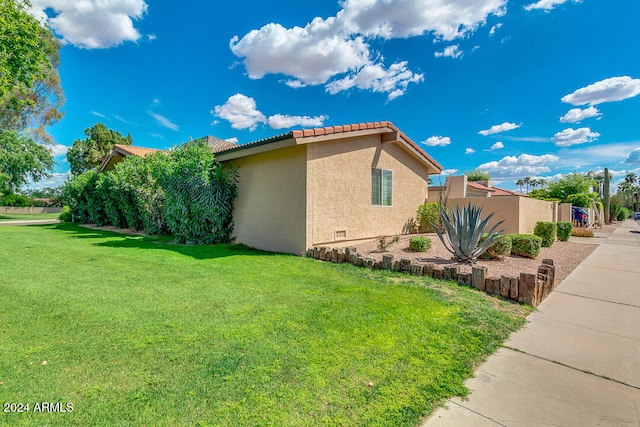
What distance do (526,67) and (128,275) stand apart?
1860cm

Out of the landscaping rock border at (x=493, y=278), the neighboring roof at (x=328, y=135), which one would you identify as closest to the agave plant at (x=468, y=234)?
the landscaping rock border at (x=493, y=278)

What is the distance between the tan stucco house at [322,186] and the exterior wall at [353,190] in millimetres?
30

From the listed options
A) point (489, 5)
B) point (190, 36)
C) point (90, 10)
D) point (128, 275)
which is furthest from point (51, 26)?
point (489, 5)

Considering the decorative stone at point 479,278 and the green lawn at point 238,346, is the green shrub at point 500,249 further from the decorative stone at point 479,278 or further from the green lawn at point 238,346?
the green lawn at point 238,346

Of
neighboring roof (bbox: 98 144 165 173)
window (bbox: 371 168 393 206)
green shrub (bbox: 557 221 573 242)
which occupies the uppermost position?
neighboring roof (bbox: 98 144 165 173)

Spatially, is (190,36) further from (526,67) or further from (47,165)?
(47,165)

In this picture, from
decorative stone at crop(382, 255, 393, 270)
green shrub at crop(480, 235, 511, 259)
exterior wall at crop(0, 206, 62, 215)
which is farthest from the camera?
exterior wall at crop(0, 206, 62, 215)

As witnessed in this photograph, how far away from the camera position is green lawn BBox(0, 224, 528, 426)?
7.50 feet

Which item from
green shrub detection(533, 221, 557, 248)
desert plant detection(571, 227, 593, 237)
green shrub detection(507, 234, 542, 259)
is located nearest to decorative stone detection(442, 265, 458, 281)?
green shrub detection(507, 234, 542, 259)

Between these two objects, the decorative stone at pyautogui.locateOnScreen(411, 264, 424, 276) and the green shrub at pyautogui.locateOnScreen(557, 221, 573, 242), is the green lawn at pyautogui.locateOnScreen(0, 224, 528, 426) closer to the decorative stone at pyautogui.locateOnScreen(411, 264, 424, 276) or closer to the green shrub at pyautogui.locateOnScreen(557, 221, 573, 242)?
the decorative stone at pyautogui.locateOnScreen(411, 264, 424, 276)

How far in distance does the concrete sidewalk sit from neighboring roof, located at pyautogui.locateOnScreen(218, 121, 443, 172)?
6.50 m

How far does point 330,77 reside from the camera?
17422 millimetres

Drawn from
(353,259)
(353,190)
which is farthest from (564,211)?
(353,259)

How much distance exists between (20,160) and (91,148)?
1184 centimetres
